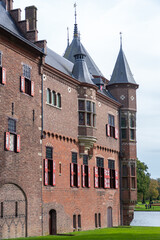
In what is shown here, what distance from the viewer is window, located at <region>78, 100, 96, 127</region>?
27953 millimetres

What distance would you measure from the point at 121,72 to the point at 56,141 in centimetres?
1369

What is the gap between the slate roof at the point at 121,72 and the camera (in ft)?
118

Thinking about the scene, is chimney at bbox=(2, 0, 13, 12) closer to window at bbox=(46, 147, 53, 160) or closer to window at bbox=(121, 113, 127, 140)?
window at bbox=(46, 147, 53, 160)

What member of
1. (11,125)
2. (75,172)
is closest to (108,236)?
(75,172)

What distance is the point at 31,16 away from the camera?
2417 centimetres

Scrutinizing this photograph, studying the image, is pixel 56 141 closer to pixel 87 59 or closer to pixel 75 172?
pixel 75 172

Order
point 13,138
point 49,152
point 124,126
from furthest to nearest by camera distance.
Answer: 1. point 124,126
2. point 49,152
3. point 13,138

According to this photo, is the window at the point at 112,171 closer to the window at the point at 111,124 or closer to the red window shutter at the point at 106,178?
the red window shutter at the point at 106,178

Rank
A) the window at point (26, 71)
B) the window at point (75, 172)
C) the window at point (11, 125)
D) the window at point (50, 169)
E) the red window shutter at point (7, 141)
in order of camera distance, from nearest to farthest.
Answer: the red window shutter at point (7, 141)
the window at point (11, 125)
the window at point (26, 71)
the window at point (50, 169)
the window at point (75, 172)

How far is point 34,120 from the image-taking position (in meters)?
22.4

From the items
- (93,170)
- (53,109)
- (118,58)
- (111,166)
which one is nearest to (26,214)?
(53,109)

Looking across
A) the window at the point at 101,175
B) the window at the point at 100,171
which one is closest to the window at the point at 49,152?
the window at the point at 101,175

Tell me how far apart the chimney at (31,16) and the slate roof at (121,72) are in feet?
43.7

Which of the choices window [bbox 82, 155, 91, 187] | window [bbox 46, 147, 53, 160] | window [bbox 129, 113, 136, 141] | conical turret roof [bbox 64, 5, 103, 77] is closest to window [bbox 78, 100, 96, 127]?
window [bbox 82, 155, 91, 187]
